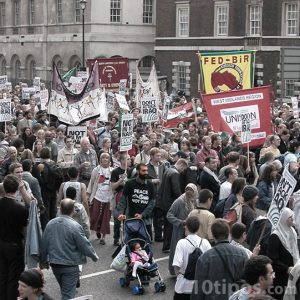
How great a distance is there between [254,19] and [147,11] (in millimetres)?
10560

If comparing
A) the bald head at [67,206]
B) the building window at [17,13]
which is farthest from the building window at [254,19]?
the bald head at [67,206]

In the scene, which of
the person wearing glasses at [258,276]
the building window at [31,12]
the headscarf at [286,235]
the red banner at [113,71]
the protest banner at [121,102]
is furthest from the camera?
the building window at [31,12]

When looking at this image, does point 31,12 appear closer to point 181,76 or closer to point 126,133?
point 181,76

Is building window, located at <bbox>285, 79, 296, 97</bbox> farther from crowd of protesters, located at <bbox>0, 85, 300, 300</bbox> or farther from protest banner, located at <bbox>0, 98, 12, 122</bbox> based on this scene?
protest banner, located at <bbox>0, 98, 12, 122</bbox>

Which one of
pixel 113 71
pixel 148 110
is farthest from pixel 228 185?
pixel 113 71

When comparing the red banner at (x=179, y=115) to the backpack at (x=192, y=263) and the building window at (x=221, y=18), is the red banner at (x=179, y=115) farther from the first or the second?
the building window at (x=221, y=18)

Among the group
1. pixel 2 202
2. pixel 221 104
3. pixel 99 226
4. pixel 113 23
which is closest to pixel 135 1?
pixel 113 23

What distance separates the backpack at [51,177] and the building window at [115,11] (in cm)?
3822

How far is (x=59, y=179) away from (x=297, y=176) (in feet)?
13.0

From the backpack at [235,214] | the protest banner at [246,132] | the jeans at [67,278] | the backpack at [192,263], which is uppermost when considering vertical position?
the protest banner at [246,132]

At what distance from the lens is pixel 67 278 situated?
8.69 metres

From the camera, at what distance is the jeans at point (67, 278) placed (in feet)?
28.3

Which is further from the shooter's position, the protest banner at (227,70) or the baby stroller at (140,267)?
the protest banner at (227,70)

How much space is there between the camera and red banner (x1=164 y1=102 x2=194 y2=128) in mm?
21859
